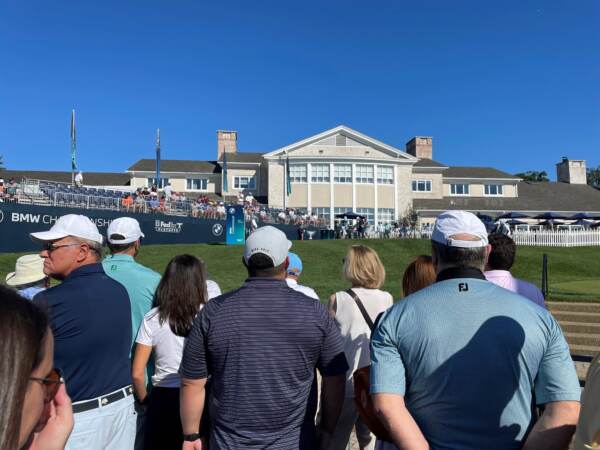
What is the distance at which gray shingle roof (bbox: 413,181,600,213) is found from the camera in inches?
1909

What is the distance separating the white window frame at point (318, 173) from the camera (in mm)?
47906

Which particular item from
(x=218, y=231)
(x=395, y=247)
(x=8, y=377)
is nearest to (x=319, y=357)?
(x=8, y=377)

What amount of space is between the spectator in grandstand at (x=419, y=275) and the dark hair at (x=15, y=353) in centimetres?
292

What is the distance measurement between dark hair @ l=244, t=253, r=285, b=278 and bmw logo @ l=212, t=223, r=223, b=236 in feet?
88.0

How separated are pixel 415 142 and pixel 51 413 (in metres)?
57.6

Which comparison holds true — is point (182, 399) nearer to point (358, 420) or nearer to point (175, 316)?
point (175, 316)

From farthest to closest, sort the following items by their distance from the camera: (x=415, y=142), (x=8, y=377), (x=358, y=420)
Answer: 1. (x=415, y=142)
2. (x=358, y=420)
3. (x=8, y=377)

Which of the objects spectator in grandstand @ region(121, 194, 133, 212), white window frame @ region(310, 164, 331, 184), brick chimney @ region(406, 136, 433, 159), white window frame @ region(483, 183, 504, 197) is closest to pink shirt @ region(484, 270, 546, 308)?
spectator in grandstand @ region(121, 194, 133, 212)

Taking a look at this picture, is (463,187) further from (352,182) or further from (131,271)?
(131,271)

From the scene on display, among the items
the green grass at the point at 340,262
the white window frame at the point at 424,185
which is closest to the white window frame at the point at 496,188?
the white window frame at the point at 424,185

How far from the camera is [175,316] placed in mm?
3311

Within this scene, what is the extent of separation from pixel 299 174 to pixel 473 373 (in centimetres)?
4648

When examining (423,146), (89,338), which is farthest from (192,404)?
(423,146)

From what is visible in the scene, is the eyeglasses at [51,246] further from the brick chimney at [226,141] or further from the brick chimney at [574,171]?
the brick chimney at [574,171]
